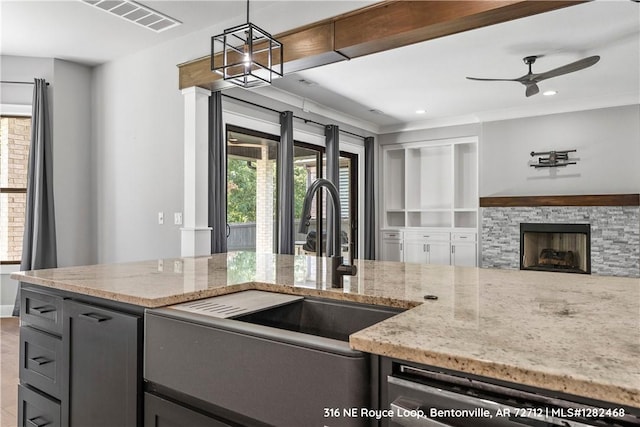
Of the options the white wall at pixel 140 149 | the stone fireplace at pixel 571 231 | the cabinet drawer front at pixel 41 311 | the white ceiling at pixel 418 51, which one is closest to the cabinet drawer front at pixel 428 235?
the stone fireplace at pixel 571 231

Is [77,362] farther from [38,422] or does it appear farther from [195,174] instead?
[195,174]

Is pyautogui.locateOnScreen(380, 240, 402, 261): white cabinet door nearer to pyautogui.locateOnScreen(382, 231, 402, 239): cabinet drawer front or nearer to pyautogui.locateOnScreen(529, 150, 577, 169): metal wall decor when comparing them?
pyautogui.locateOnScreen(382, 231, 402, 239): cabinet drawer front

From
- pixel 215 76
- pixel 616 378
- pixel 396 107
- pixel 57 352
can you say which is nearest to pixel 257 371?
pixel 616 378

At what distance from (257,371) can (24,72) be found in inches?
205

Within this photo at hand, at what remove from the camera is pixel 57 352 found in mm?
1677

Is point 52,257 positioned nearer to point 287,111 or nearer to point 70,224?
point 70,224

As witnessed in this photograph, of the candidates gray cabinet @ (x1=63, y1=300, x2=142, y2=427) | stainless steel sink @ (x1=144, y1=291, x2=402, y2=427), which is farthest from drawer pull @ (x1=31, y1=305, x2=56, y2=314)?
stainless steel sink @ (x1=144, y1=291, x2=402, y2=427)

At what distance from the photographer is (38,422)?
177 cm

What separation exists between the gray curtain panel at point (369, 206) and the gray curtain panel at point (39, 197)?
4.42m

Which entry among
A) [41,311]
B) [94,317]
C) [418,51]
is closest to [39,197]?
[41,311]

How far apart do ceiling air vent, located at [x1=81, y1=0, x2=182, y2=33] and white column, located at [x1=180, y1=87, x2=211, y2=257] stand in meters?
0.57

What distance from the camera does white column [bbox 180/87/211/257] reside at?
13.0ft

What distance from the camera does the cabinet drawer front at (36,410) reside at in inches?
66.1

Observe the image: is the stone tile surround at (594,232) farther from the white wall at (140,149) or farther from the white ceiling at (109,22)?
the white wall at (140,149)
